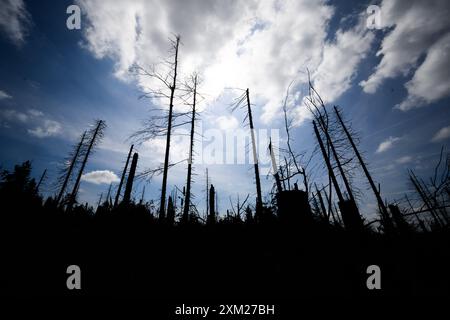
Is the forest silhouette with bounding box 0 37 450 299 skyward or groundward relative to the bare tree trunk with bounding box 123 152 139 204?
groundward

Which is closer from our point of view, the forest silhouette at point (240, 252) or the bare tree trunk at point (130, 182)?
the forest silhouette at point (240, 252)

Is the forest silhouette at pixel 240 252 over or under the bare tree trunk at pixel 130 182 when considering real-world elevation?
under

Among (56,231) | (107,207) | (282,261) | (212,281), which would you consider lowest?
(212,281)

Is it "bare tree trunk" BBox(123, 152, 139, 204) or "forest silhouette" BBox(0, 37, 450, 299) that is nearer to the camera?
"forest silhouette" BBox(0, 37, 450, 299)

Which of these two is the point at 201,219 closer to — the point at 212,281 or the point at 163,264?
the point at 163,264

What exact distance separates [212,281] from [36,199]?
6.97 meters

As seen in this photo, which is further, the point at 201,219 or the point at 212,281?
the point at 201,219

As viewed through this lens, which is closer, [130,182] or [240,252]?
[240,252]

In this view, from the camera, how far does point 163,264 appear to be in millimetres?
4098

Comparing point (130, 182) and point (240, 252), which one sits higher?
point (130, 182)

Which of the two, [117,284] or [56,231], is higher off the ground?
[56,231]
